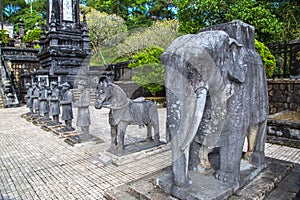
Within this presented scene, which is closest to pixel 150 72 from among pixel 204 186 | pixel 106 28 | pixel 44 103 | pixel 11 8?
pixel 44 103

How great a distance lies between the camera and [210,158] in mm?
3113

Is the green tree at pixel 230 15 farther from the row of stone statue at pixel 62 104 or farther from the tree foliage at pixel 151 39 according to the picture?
the row of stone statue at pixel 62 104

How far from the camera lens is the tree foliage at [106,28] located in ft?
83.7

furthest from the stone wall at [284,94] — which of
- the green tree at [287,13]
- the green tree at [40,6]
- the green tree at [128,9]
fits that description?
the green tree at [40,6]

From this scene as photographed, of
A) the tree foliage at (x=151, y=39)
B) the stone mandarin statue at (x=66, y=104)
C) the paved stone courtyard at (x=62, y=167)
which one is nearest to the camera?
the paved stone courtyard at (x=62, y=167)

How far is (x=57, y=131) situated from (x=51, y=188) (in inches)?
150

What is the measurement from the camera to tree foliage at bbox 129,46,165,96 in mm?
12180

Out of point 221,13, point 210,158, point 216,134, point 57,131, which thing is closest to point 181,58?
point 216,134

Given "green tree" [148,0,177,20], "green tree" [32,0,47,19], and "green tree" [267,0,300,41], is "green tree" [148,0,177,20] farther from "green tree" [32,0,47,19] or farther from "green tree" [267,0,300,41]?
"green tree" [32,0,47,19]

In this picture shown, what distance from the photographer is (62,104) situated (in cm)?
677

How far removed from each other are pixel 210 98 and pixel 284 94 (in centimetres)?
645

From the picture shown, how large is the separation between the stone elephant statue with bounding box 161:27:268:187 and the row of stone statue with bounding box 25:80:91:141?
379 centimetres

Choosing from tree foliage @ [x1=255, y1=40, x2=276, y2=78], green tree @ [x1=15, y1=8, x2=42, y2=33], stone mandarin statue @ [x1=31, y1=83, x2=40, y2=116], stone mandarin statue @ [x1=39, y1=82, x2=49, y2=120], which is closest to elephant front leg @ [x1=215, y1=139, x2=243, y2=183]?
tree foliage @ [x1=255, y1=40, x2=276, y2=78]

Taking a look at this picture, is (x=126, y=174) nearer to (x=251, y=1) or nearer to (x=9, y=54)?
(x=251, y=1)
